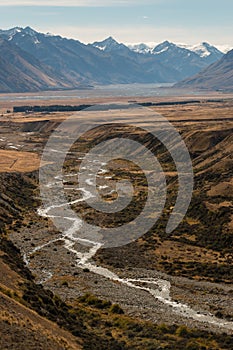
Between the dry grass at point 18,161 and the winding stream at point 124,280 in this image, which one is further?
the dry grass at point 18,161

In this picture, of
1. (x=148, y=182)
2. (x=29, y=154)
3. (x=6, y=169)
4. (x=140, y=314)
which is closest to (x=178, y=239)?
(x=140, y=314)

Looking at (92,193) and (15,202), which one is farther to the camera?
(92,193)

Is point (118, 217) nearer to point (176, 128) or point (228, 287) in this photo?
point (228, 287)

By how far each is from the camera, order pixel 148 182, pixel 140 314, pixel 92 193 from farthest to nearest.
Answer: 1. pixel 148 182
2. pixel 92 193
3. pixel 140 314

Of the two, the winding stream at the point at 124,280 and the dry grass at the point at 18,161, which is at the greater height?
the dry grass at the point at 18,161

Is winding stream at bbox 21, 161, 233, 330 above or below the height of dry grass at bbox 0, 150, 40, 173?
below

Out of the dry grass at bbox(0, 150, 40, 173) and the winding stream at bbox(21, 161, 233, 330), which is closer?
the winding stream at bbox(21, 161, 233, 330)

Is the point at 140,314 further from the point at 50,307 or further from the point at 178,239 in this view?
the point at 178,239

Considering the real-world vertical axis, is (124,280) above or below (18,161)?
below

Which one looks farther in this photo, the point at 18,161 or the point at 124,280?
the point at 18,161

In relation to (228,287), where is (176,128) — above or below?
above

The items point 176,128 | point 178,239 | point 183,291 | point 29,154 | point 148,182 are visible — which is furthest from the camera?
point 176,128
